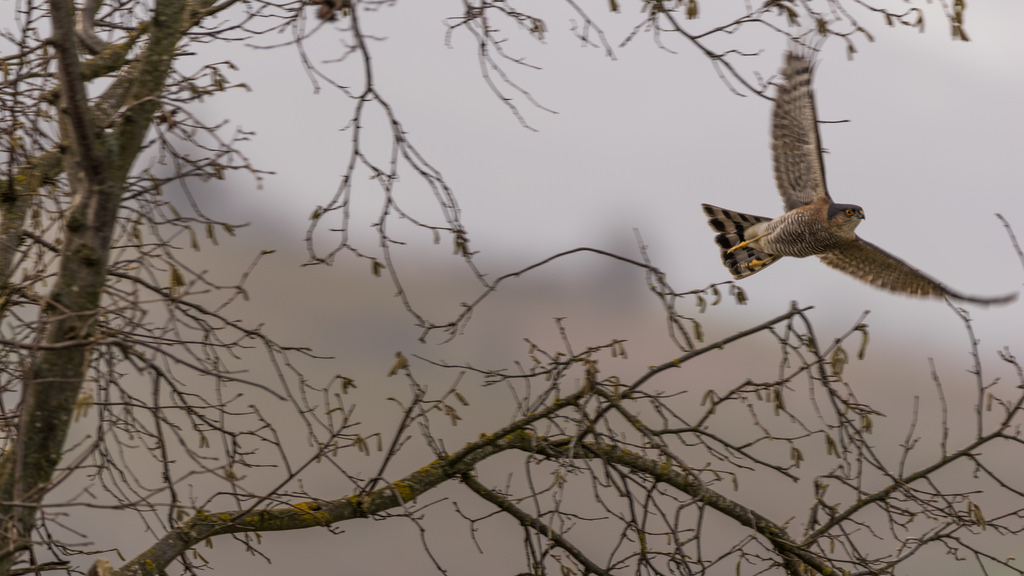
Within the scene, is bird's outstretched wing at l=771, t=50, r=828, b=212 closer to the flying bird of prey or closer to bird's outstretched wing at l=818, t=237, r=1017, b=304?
the flying bird of prey

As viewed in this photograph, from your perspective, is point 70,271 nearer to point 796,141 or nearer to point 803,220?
point 803,220

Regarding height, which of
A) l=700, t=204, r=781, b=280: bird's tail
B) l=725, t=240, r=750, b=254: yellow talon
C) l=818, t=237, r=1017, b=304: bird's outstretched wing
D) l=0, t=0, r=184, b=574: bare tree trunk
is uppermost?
l=700, t=204, r=781, b=280: bird's tail

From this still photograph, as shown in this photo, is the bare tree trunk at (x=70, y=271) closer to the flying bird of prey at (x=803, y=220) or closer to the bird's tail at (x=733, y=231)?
the flying bird of prey at (x=803, y=220)

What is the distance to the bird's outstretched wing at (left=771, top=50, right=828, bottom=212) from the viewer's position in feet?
16.8

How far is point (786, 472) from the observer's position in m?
3.08

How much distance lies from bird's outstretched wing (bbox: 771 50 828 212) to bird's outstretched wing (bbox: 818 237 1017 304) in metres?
0.40

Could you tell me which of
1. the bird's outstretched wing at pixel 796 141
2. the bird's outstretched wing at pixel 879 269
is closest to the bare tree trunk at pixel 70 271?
the bird's outstretched wing at pixel 796 141

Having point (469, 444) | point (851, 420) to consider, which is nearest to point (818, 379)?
point (851, 420)

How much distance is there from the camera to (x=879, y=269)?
5270mm

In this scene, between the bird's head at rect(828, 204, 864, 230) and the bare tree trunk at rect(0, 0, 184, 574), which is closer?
the bare tree trunk at rect(0, 0, 184, 574)

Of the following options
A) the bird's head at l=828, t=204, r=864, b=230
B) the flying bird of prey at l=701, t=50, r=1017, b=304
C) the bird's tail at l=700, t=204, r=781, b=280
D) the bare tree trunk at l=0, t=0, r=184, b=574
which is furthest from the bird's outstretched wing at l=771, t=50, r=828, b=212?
the bare tree trunk at l=0, t=0, r=184, b=574

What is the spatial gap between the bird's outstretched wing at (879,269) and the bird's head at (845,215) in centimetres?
15

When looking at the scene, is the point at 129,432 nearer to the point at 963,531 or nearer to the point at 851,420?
the point at 851,420

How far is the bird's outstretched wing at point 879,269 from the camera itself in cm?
494
